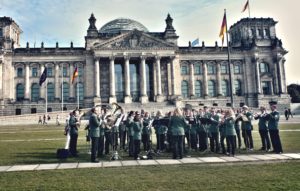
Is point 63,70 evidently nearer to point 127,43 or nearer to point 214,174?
point 127,43

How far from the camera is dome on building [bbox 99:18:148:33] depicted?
84188mm

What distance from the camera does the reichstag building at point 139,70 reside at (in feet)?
233

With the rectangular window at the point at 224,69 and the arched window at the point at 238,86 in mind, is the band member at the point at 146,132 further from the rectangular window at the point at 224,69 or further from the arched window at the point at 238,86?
the arched window at the point at 238,86

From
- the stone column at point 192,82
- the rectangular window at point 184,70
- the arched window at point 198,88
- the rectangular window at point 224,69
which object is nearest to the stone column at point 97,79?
the rectangular window at point 184,70

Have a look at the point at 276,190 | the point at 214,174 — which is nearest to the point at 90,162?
the point at 214,174

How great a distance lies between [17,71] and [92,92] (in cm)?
1888

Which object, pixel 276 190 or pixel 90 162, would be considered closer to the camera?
pixel 276 190

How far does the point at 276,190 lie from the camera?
25.4 ft

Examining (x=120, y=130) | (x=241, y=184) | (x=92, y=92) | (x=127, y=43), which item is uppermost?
(x=127, y=43)

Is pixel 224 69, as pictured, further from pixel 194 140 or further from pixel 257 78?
pixel 194 140

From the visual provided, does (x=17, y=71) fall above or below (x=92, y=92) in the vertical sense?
→ above

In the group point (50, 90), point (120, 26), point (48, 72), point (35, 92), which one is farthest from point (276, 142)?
point (120, 26)

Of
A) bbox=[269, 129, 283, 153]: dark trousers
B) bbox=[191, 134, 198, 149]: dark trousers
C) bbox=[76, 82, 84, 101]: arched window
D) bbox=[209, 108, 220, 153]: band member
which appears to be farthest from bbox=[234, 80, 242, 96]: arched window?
bbox=[269, 129, 283, 153]: dark trousers

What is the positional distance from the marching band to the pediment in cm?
5407
